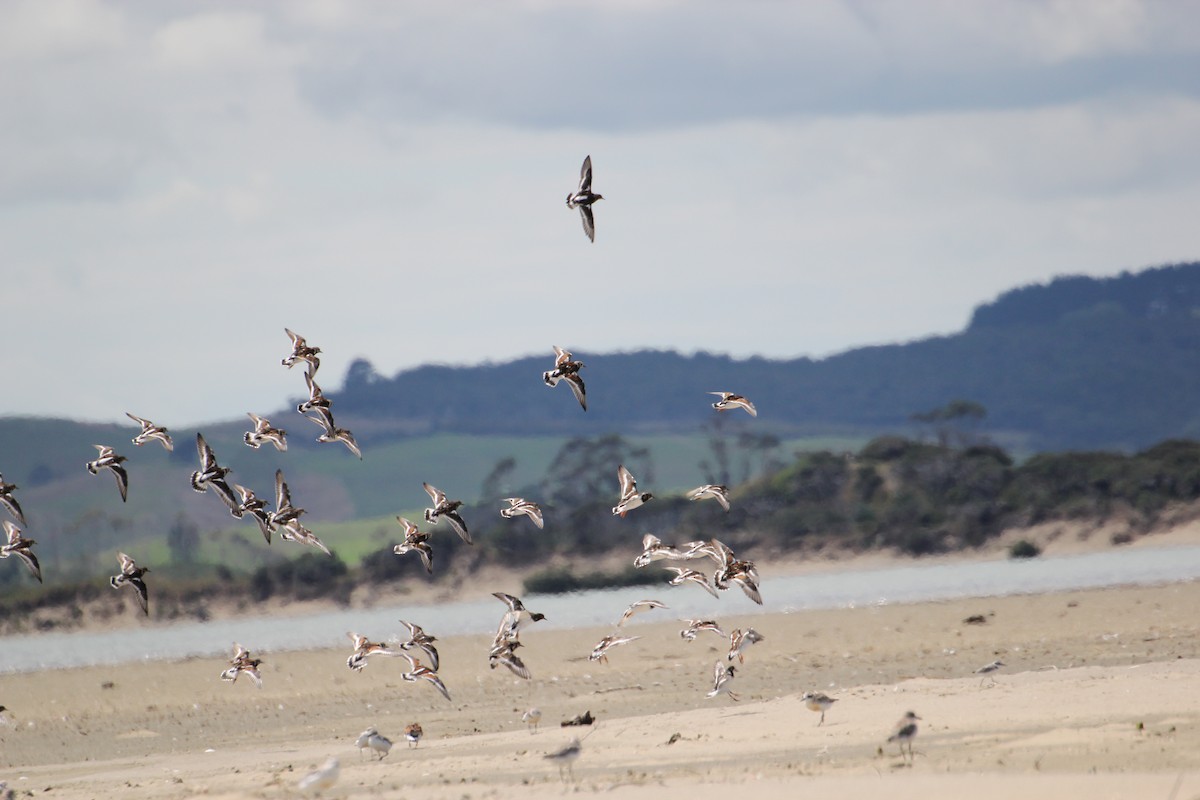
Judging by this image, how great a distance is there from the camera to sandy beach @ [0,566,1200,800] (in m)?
15.1

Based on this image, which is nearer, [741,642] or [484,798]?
[484,798]

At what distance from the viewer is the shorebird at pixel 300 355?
2212 cm

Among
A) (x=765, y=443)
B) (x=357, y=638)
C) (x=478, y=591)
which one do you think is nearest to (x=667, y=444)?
(x=765, y=443)

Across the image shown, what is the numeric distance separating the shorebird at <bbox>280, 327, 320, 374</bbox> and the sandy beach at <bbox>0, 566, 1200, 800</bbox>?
5.05 m

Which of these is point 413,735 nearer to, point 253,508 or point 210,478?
point 253,508

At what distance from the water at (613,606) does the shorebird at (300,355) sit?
16030 mm

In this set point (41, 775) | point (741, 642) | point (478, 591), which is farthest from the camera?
point (478, 591)

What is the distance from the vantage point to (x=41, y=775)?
20.2 metres

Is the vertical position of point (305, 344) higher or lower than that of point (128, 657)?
higher

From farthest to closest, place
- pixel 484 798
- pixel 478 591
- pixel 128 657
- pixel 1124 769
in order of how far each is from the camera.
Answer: pixel 478 591
pixel 128 657
pixel 484 798
pixel 1124 769

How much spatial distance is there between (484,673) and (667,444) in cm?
13125

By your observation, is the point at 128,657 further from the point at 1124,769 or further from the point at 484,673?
the point at 1124,769

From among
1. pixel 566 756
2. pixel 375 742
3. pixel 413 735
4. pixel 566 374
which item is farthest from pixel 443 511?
pixel 566 756

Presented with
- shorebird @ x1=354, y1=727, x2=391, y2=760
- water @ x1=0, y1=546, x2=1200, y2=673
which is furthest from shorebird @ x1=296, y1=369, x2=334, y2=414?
water @ x1=0, y1=546, x2=1200, y2=673
